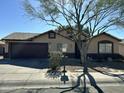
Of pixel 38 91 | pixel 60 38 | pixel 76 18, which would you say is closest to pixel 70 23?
pixel 76 18

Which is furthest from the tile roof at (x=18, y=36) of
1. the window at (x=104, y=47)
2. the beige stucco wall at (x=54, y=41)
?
the window at (x=104, y=47)

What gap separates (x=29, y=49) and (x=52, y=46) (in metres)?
3.30

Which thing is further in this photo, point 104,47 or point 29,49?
point 104,47

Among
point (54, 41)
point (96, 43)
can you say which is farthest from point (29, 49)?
point (96, 43)

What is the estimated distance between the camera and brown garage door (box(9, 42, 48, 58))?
3459 cm

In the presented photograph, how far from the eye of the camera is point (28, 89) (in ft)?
44.5

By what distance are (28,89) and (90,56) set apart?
23104 mm

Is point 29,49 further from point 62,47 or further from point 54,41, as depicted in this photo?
point 62,47

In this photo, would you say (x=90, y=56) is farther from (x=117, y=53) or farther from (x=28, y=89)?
(x=28, y=89)

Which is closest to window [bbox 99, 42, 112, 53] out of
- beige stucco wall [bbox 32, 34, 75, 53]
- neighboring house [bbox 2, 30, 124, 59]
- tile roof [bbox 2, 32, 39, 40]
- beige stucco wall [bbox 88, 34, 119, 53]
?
neighboring house [bbox 2, 30, 124, 59]

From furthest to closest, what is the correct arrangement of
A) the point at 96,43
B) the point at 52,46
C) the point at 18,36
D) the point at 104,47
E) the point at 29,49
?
1. the point at 18,36
2. the point at 104,47
3. the point at 96,43
4. the point at 52,46
5. the point at 29,49

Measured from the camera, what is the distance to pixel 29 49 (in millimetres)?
34688

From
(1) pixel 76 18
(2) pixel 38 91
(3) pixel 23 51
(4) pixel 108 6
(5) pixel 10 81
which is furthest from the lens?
(3) pixel 23 51

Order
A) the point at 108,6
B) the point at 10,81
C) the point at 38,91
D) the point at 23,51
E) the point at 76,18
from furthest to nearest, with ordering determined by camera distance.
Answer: the point at 23,51 < the point at 76,18 < the point at 108,6 < the point at 10,81 < the point at 38,91
